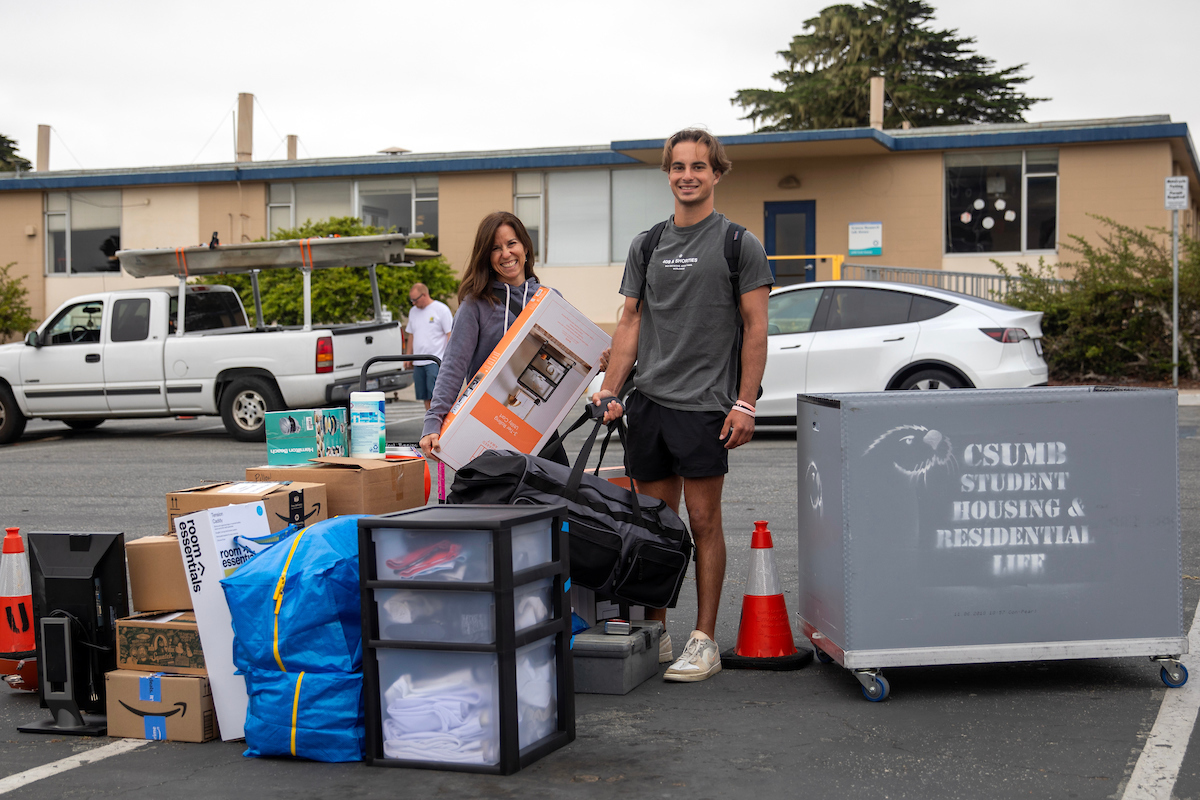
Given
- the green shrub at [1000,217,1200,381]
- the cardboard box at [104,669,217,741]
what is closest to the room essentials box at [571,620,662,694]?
the cardboard box at [104,669,217,741]

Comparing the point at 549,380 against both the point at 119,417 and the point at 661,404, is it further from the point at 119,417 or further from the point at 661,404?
the point at 119,417

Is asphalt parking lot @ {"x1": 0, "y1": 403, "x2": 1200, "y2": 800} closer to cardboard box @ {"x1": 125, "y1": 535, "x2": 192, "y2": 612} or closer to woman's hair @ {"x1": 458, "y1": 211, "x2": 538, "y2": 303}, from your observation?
cardboard box @ {"x1": 125, "y1": 535, "x2": 192, "y2": 612}

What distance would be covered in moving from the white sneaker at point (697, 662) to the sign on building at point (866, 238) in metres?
19.4

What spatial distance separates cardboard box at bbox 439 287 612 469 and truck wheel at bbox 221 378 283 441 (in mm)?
8824

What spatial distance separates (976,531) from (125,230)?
2708cm

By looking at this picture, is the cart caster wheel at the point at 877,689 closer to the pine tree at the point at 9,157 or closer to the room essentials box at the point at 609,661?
the room essentials box at the point at 609,661

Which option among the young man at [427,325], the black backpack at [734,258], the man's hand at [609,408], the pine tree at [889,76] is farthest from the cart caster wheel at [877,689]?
the pine tree at [889,76]

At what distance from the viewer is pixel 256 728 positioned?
3.58 meters

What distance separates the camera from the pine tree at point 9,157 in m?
49.9

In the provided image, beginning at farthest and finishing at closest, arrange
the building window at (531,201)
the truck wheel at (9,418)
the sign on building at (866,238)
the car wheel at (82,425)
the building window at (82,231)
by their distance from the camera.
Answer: the building window at (82,231), the building window at (531,201), the sign on building at (866,238), the car wheel at (82,425), the truck wheel at (9,418)

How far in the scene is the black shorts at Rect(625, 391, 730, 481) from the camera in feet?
14.2

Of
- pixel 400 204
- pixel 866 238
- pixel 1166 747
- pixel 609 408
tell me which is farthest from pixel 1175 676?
pixel 400 204

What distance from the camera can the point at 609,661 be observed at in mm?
4203

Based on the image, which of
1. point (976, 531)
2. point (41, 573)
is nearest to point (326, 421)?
point (41, 573)
